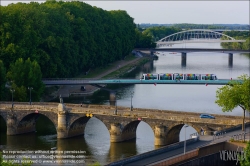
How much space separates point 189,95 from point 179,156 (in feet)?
181

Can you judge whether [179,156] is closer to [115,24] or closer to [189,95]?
[189,95]

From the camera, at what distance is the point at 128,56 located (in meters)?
185

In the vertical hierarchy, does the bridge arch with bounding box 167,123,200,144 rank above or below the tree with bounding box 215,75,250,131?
below

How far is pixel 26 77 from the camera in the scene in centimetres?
9612

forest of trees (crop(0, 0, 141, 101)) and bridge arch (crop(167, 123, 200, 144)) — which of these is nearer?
bridge arch (crop(167, 123, 200, 144))

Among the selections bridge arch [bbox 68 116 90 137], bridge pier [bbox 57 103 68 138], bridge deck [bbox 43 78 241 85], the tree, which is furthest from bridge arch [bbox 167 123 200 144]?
bridge deck [bbox 43 78 241 85]

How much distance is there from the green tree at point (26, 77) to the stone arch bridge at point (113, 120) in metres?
10.9

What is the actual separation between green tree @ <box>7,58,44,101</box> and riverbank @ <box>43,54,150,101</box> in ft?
33.7

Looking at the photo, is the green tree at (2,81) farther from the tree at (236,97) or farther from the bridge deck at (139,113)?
the tree at (236,97)

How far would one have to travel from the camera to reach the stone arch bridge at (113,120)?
73125 mm

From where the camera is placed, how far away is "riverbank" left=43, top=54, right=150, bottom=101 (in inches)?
4481

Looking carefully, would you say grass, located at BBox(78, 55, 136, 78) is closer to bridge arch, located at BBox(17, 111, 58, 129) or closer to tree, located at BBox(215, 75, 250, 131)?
bridge arch, located at BBox(17, 111, 58, 129)

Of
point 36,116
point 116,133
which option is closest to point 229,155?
point 116,133

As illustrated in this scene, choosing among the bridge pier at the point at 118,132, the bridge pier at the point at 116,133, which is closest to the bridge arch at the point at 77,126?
the bridge pier at the point at 118,132
